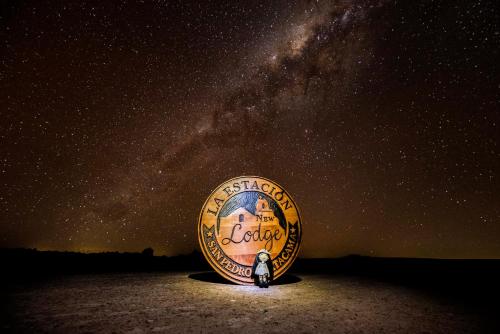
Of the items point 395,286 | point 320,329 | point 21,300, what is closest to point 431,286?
point 395,286

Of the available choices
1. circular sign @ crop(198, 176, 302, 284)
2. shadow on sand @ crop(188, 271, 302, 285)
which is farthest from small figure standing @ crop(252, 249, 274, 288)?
shadow on sand @ crop(188, 271, 302, 285)

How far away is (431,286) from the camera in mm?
8453

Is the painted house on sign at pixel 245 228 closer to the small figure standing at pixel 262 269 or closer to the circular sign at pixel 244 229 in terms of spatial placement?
the circular sign at pixel 244 229

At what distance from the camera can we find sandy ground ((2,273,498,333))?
4711 mm

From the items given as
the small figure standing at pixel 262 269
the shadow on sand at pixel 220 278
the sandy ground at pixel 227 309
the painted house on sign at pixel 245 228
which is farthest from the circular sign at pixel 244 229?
the shadow on sand at pixel 220 278

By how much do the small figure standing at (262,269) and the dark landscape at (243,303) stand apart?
0.70 ft

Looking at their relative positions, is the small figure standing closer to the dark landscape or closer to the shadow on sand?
the dark landscape

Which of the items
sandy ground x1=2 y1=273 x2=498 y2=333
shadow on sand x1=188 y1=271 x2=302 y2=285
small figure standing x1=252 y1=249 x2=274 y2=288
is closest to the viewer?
sandy ground x1=2 y1=273 x2=498 y2=333

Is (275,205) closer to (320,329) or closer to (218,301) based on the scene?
(218,301)

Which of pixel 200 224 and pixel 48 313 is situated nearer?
pixel 48 313

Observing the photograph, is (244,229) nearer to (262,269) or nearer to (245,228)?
(245,228)

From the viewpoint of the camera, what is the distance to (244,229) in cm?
795

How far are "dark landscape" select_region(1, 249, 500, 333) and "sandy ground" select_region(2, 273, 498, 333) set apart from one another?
14 millimetres

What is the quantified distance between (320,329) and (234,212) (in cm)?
374
